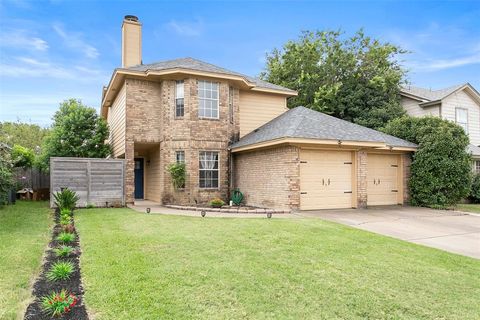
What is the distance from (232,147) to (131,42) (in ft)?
27.9

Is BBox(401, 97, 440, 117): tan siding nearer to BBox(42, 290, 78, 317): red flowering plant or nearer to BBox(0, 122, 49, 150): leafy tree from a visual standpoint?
BBox(42, 290, 78, 317): red flowering plant

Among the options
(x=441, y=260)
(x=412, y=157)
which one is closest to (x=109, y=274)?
(x=441, y=260)

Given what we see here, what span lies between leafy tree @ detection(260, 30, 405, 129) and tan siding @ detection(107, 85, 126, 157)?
13.1 m

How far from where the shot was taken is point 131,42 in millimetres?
18031

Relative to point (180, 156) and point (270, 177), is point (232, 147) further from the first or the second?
point (270, 177)

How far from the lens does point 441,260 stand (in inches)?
236

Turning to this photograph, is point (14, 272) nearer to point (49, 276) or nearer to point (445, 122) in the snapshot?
point (49, 276)

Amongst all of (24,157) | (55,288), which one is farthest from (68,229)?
(24,157)

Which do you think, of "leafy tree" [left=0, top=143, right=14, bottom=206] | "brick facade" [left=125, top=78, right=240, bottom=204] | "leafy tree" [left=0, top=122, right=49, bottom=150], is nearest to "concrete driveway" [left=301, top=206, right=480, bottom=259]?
"brick facade" [left=125, top=78, right=240, bottom=204]

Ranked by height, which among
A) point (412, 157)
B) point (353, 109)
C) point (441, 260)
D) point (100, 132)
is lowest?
point (441, 260)

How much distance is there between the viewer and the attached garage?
1209cm

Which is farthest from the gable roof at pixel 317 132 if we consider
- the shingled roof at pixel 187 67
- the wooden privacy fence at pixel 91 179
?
the wooden privacy fence at pixel 91 179

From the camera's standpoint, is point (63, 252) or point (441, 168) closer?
point (63, 252)

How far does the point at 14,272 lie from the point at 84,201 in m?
8.58
